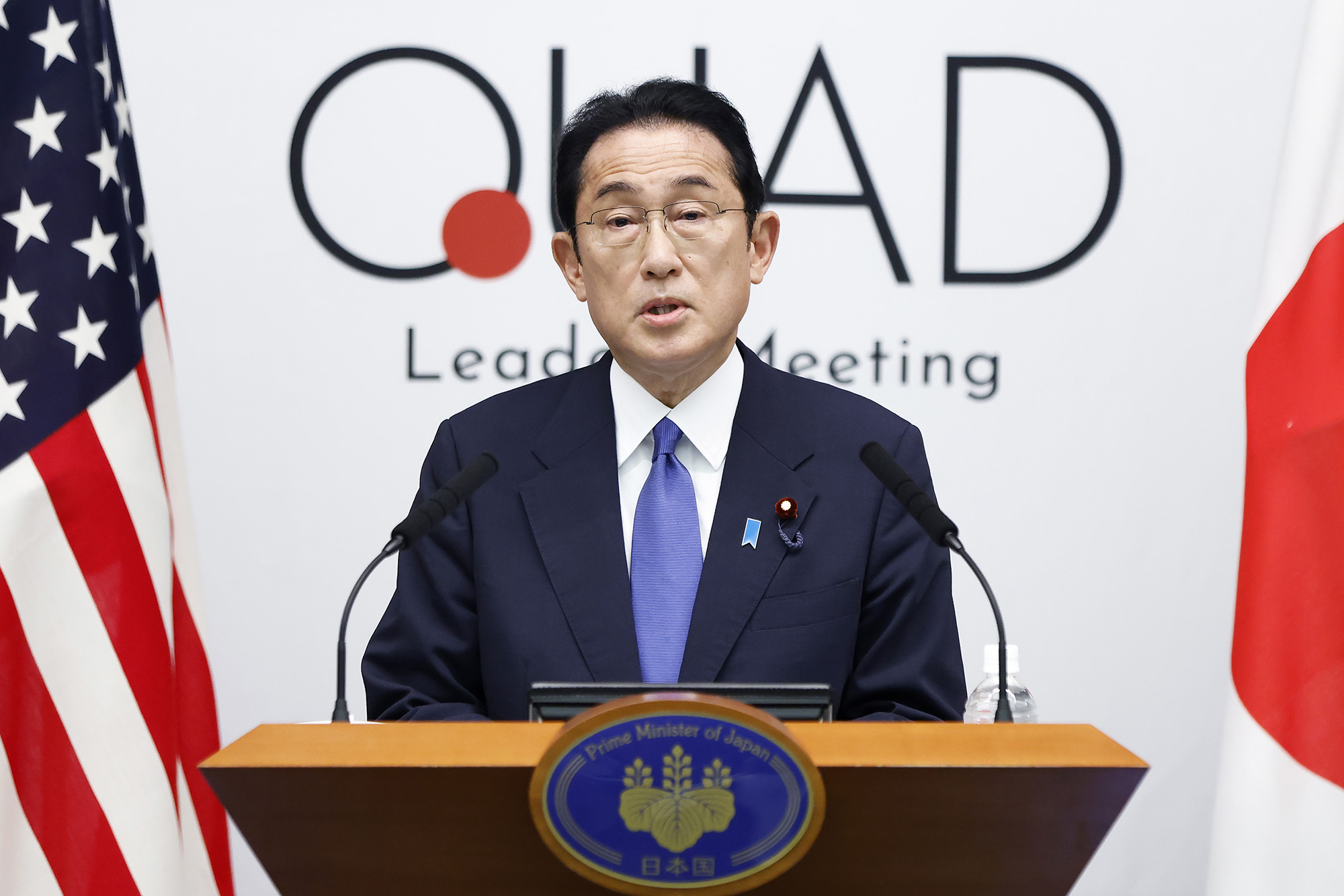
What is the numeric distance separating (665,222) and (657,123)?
182 mm

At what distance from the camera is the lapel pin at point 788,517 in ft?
5.93

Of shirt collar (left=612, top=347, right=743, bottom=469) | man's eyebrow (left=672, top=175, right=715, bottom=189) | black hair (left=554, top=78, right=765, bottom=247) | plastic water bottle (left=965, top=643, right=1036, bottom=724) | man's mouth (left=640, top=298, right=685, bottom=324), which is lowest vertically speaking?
plastic water bottle (left=965, top=643, right=1036, bottom=724)

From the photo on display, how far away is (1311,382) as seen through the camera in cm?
178

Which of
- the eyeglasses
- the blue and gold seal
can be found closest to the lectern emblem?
the blue and gold seal

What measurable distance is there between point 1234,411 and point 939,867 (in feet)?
7.44

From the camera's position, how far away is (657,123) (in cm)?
198

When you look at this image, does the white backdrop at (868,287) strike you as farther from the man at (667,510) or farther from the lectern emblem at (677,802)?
the lectern emblem at (677,802)

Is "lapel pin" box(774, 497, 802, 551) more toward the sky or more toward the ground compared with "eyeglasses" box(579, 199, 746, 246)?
more toward the ground

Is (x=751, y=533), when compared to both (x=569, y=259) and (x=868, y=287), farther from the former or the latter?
(x=868, y=287)

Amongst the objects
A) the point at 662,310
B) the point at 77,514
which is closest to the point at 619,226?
the point at 662,310

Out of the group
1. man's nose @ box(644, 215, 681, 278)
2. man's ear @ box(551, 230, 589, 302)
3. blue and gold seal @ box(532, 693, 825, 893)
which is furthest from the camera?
man's ear @ box(551, 230, 589, 302)

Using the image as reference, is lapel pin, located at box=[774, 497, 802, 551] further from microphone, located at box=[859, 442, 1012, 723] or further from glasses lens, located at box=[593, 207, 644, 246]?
glasses lens, located at box=[593, 207, 644, 246]

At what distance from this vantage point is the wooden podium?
3.18 feet

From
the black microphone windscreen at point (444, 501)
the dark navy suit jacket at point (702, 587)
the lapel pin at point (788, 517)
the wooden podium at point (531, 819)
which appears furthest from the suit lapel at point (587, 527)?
the wooden podium at point (531, 819)
